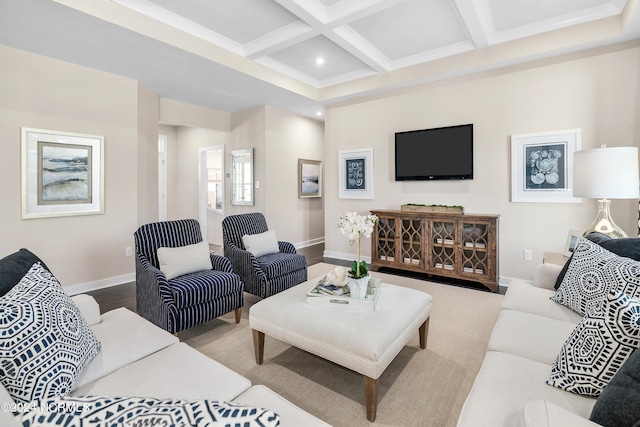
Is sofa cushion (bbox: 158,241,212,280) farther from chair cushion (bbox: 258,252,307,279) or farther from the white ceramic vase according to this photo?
the white ceramic vase

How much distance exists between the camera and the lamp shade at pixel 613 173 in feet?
7.52

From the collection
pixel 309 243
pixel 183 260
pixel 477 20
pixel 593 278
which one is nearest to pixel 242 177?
pixel 309 243

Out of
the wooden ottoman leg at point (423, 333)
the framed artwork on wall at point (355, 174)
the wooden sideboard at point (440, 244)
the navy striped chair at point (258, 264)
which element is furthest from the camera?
the framed artwork on wall at point (355, 174)

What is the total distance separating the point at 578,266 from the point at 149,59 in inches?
170

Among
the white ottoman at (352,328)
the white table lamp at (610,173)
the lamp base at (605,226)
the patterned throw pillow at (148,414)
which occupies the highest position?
the white table lamp at (610,173)

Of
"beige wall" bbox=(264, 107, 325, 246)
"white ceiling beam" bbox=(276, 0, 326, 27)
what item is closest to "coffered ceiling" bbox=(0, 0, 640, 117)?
"white ceiling beam" bbox=(276, 0, 326, 27)

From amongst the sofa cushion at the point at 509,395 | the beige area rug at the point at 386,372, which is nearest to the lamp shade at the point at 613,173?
the beige area rug at the point at 386,372

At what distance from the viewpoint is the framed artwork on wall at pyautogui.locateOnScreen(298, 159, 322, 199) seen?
6141 millimetres

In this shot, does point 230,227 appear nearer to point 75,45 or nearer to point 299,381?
point 299,381

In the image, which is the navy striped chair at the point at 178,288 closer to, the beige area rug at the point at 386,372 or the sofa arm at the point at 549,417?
the beige area rug at the point at 386,372

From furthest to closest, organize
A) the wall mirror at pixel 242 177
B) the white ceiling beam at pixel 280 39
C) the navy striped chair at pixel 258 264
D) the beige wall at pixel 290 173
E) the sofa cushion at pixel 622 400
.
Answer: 1. the wall mirror at pixel 242 177
2. the beige wall at pixel 290 173
3. the white ceiling beam at pixel 280 39
4. the navy striped chair at pixel 258 264
5. the sofa cushion at pixel 622 400

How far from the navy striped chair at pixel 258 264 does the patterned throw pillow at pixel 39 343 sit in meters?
1.83

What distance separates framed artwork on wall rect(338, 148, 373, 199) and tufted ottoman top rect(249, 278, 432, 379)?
2.88m

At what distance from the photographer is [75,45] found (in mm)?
3141
